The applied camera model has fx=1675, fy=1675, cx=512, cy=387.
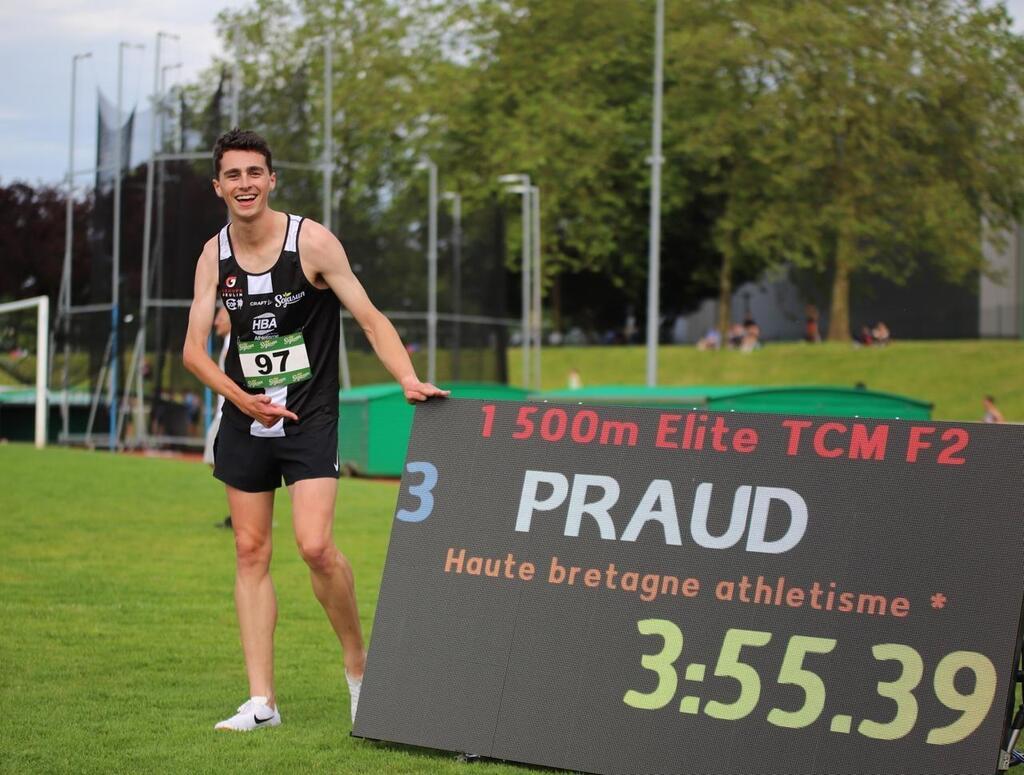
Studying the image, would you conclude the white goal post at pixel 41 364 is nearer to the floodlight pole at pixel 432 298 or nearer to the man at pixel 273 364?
the floodlight pole at pixel 432 298

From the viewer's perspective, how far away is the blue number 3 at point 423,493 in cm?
623

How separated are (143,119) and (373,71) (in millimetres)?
18997

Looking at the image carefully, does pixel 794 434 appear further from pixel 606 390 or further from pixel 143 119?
pixel 143 119

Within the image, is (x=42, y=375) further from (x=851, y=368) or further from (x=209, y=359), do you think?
(x=209, y=359)

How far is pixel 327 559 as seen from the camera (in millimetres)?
6410

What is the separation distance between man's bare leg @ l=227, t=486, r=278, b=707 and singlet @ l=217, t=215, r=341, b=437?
310 millimetres

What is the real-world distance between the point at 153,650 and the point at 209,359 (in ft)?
8.08

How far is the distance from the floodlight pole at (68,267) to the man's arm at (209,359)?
2586 cm

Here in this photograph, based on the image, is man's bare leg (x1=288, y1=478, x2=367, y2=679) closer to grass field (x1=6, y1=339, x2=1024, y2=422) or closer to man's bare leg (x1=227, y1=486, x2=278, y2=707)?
man's bare leg (x1=227, y1=486, x2=278, y2=707)

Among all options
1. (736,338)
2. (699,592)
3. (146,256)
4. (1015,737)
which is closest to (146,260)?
(146,256)

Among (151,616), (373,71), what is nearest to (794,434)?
(151,616)

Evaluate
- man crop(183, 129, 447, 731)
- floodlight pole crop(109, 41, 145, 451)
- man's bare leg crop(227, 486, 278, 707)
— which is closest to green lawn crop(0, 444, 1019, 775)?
man's bare leg crop(227, 486, 278, 707)

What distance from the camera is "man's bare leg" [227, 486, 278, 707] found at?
6477 millimetres

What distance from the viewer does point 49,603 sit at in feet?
32.7
